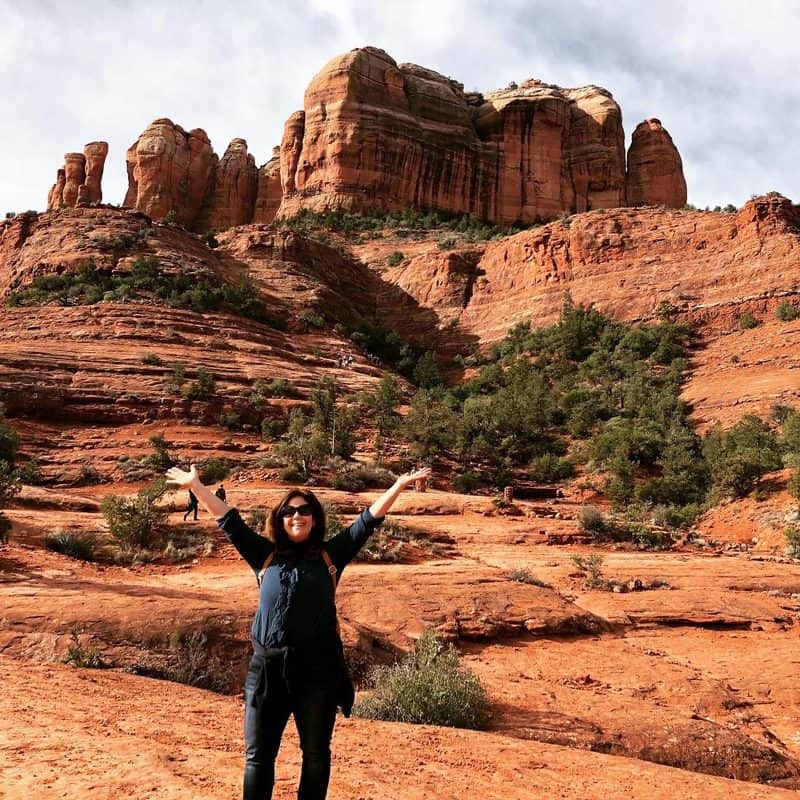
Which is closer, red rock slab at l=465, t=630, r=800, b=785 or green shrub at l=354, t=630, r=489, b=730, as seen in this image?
red rock slab at l=465, t=630, r=800, b=785

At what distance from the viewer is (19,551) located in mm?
11461

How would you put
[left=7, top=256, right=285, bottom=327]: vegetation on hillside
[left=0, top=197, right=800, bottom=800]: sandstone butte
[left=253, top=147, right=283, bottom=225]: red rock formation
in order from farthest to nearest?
[left=253, top=147, right=283, bottom=225]: red rock formation
[left=7, top=256, right=285, bottom=327]: vegetation on hillside
[left=0, top=197, right=800, bottom=800]: sandstone butte

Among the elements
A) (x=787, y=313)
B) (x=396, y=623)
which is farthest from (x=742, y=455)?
(x=396, y=623)

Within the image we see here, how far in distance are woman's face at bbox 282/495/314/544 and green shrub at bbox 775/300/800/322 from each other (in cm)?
3853

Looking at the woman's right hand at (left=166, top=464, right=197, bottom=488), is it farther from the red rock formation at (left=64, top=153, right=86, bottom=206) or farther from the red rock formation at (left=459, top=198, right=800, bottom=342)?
the red rock formation at (left=64, top=153, right=86, bottom=206)

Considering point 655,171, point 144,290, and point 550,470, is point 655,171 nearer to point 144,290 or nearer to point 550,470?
point 550,470

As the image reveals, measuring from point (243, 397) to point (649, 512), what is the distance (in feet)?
56.3

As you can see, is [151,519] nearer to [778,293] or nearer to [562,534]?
[562,534]

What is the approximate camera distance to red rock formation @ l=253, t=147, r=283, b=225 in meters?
74.4

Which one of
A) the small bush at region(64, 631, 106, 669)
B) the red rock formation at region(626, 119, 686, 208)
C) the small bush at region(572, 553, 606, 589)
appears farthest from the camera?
the red rock formation at region(626, 119, 686, 208)

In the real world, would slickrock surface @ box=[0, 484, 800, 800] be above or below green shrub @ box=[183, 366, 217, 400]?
below

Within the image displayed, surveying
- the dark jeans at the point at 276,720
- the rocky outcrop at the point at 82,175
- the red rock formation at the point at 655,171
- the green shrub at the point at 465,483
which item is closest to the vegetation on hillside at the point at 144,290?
the green shrub at the point at 465,483

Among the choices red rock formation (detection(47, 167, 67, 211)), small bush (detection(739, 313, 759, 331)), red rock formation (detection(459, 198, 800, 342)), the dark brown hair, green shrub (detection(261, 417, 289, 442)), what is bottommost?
the dark brown hair

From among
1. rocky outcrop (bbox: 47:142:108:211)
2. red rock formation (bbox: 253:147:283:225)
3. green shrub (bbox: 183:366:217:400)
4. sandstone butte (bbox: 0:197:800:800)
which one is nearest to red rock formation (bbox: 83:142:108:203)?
rocky outcrop (bbox: 47:142:108:211)
